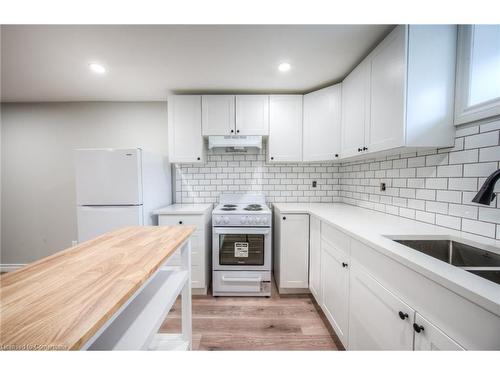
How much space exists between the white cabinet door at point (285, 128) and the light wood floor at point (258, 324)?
1.61 meters

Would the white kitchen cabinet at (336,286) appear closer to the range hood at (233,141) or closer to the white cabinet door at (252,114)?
the range hood at (233,141)

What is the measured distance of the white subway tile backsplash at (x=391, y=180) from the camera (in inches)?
42.6

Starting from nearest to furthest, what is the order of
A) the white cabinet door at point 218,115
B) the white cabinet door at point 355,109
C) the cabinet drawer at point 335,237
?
the cabinet drawer at point 335,237 → the white cabinet door at point 355,109 → the white cabinet door at point 218,115

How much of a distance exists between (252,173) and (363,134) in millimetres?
1392

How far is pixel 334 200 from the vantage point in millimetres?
2654

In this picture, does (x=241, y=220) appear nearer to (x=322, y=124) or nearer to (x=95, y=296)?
(x=322, y=124)

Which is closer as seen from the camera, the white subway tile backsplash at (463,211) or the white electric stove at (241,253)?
the white subway tile backsplash at (463,211)

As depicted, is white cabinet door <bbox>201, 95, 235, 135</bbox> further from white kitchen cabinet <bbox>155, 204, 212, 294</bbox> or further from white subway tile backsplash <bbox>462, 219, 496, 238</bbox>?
white subway tile backsplash <bbox>462, 219, 496, 238</bbox>

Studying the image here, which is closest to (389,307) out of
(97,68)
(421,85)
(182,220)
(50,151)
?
(421,85)

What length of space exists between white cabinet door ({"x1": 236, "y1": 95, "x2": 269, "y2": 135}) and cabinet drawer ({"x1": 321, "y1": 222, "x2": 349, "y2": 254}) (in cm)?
131

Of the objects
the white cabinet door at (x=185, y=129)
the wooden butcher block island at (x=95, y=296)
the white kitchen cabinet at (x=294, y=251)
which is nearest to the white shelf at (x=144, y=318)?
the wooden butcher block island at (x=95, y=296)

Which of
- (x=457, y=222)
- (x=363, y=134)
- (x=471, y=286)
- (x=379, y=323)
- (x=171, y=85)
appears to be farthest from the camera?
(x=171, y=85)

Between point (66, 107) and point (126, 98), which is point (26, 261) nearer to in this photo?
point (66, 107)
